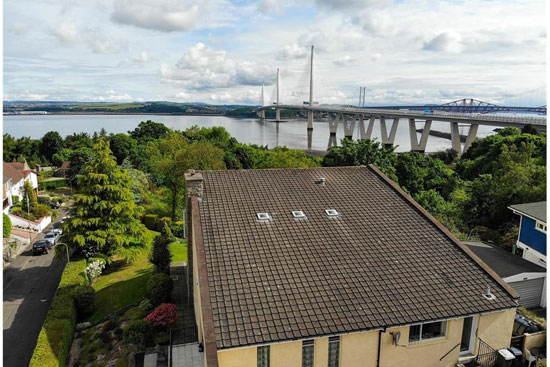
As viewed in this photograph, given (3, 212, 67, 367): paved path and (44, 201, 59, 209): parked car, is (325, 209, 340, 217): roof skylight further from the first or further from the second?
(44, 201, 59, 209): parked car

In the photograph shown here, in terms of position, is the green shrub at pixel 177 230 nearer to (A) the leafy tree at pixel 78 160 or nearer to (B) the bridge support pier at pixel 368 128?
(A) the leafy tree at pixel 78 160

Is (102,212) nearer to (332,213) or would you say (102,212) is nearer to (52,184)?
(332,213)

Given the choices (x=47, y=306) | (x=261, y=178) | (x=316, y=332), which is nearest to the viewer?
(x=316, y=332)

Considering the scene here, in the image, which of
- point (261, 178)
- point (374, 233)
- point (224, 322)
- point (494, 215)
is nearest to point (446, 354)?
point (374, 233)

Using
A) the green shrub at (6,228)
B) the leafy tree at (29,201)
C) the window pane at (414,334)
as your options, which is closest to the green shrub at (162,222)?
the green shrub at (6,228)

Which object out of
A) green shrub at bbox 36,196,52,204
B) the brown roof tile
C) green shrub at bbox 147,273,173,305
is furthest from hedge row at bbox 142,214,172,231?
the brown roof tile

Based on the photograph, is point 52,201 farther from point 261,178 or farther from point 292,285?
point 292,285
